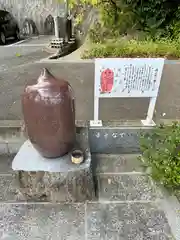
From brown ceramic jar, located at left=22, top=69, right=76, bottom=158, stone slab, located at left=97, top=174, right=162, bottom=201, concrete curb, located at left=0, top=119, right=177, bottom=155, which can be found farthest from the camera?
concrete curb, located at left=0, top=119, right=177, bottom=155

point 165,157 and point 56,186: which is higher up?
point 165,157

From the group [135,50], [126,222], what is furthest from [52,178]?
[135,50]

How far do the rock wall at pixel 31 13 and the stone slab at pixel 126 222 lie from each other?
11115 mm

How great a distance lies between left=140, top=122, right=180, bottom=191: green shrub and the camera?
214 cm

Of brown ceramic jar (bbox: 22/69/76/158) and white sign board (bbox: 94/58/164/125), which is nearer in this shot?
brown ceramic jar (bbox: 22/69/76/158)

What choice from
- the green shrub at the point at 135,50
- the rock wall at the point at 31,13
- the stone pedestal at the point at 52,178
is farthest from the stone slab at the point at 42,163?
the rock wall at the point at 31,13

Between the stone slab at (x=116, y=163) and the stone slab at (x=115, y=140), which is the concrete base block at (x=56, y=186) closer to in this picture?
the stone slab at (x=116, y=163)

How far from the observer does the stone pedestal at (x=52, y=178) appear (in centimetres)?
228

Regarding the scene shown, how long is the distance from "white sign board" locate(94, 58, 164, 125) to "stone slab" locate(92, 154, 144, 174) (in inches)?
28.3

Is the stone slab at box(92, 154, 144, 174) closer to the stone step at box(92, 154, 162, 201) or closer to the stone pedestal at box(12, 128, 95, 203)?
the stone step at box(92, 154, 162, 201)

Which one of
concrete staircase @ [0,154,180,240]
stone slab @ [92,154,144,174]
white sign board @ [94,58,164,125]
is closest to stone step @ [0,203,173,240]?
concrete staircase @ [0,154,180,240]

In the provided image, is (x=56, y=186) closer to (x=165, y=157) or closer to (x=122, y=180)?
(x=122, y=180)

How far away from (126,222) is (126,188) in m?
0.44

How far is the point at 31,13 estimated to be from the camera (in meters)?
12.1
